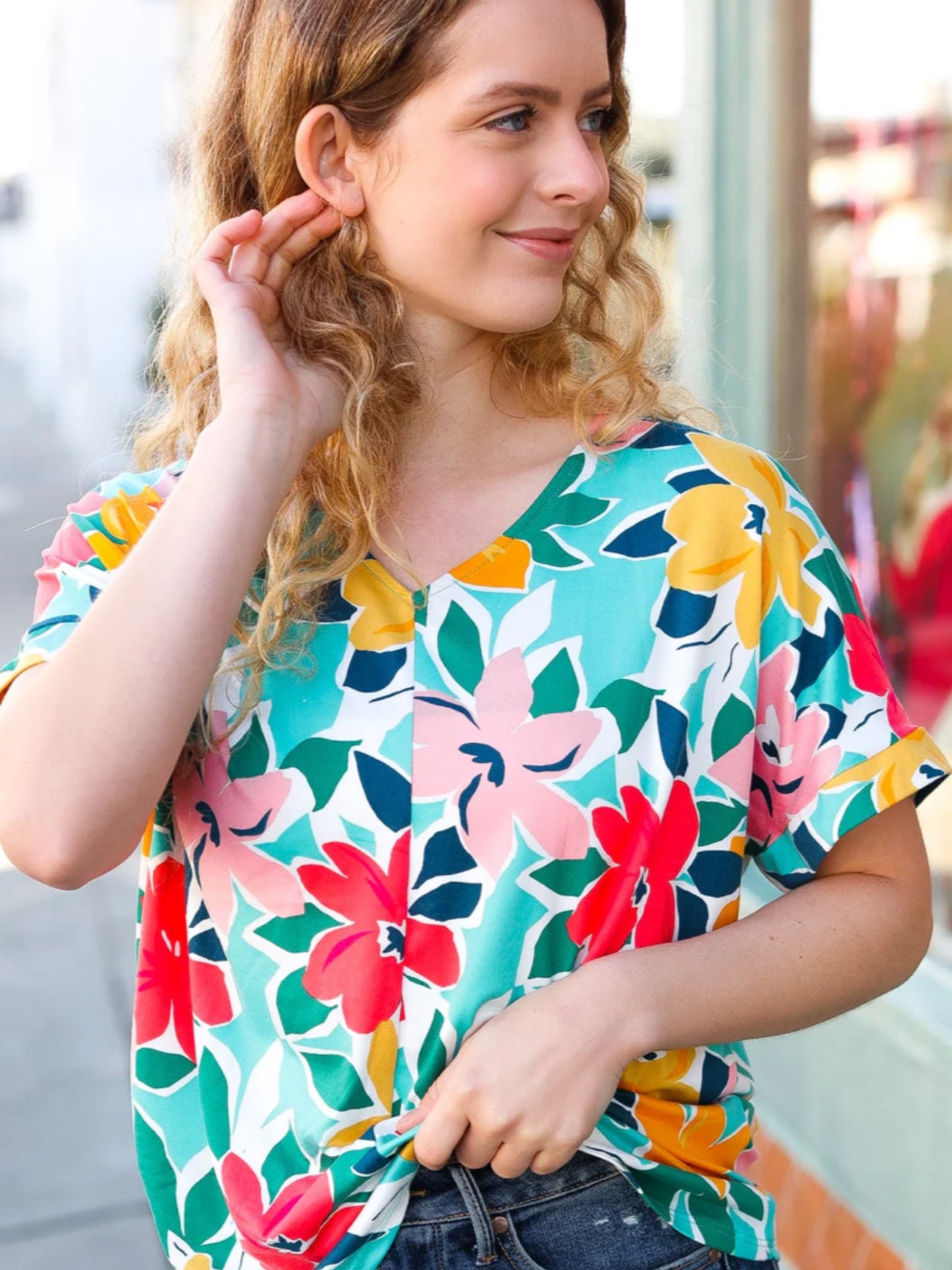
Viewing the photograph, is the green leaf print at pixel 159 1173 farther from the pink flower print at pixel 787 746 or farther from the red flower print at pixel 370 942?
the pink flower print at pixel 787 746

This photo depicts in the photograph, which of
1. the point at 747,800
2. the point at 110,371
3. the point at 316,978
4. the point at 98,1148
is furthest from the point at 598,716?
the point at 110,371

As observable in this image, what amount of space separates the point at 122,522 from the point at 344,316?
0.29 m

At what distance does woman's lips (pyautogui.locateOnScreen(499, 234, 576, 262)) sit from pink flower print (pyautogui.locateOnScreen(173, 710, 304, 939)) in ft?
1.67

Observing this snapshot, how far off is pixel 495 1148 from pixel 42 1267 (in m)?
2.30

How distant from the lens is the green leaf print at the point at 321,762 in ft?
4.32

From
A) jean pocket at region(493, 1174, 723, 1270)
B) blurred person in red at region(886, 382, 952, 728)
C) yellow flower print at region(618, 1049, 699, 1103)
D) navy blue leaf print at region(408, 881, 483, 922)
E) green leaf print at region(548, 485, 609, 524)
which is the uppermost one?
green leaf print at region(548, 485, 609, 524)

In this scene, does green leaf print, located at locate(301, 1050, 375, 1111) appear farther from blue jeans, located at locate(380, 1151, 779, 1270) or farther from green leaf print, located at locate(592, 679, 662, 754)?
green leaf print, located at locate(592, 679, 662, 754)

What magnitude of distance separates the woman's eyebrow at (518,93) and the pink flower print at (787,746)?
A: 54 cm

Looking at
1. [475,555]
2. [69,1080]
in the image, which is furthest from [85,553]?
[69,1080]

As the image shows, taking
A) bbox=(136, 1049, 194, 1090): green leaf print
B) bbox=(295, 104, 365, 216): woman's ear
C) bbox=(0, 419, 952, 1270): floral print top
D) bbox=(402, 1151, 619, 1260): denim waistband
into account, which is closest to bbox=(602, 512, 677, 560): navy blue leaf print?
bbox=(0, 419, 952, 1270): floral print top

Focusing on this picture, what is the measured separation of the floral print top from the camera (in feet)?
4.25

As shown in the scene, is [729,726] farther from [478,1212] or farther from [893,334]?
[893,334]

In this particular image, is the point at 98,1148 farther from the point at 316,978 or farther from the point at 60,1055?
the point at 316,978

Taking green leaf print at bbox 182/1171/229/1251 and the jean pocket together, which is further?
green leaf print at bbox 182/1171/229/1251
